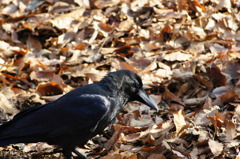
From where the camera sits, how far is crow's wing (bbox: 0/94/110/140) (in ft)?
15.8

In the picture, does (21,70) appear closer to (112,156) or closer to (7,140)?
(7,140)

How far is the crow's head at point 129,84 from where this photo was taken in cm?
524

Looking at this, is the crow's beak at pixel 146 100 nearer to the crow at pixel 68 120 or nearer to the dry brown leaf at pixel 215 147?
the crow at pixel 68 120

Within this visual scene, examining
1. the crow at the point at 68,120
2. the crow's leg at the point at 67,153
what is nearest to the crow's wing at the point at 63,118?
the crow at the point at 68,120

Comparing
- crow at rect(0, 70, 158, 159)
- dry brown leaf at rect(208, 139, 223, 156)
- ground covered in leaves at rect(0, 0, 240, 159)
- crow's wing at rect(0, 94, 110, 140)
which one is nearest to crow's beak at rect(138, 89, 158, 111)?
ground covered in leaves at rect(0, 0, 240, 159)

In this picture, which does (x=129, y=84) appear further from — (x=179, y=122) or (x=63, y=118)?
(x=63, y=118)

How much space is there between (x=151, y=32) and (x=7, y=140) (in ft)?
10.4

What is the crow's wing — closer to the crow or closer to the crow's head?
the crow

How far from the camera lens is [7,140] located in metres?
4.83

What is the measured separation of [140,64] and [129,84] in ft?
4.54

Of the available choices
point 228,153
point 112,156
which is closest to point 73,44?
point 112,156

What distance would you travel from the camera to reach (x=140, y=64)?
6641mm

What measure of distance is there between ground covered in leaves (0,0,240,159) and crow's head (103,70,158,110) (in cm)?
32

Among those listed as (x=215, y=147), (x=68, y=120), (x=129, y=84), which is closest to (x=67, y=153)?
(x=68, y=120)
